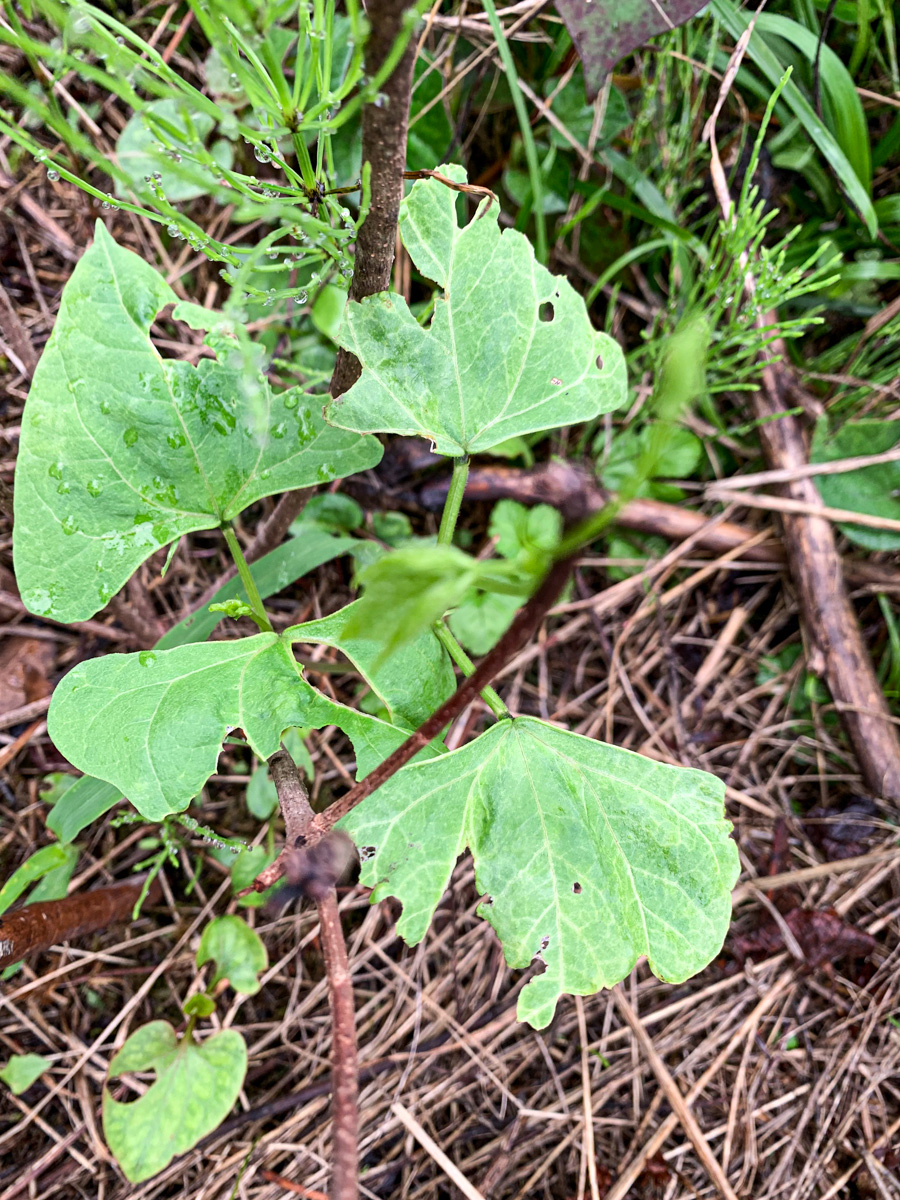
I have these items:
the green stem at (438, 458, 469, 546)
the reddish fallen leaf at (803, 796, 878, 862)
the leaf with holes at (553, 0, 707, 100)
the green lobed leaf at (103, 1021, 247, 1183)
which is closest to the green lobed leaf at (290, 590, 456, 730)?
the green stem at (438, 458, 469, 546)

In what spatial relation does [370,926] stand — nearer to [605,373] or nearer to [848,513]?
[605,373]

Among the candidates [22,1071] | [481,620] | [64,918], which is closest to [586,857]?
[481,620]

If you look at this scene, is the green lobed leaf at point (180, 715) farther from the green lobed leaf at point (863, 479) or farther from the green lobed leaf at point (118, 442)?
the green lobed leaf at point (863, 479)

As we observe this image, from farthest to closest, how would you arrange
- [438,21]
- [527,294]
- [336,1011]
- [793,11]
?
[793,11] < [438,21] < [527,294] < [336,1011]

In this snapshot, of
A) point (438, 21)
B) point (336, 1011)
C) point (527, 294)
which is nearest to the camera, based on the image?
point (336, 1011)

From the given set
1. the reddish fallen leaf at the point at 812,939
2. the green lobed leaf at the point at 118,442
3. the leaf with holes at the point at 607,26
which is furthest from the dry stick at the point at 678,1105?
the leaf with holes at the point at 607,26

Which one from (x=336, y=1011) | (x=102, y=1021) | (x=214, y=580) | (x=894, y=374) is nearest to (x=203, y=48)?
(x=214, y=580)

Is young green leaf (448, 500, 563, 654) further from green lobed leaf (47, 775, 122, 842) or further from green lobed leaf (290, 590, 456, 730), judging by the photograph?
green lobed leaf (47, 775, 122, 842)
